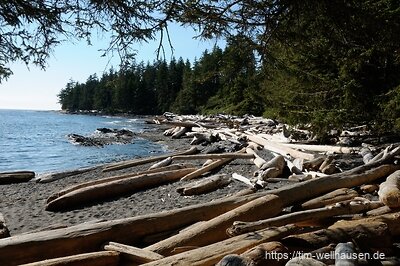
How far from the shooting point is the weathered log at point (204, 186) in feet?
27.7

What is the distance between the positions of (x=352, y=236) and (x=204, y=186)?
4981mm

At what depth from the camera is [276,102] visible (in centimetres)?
1458

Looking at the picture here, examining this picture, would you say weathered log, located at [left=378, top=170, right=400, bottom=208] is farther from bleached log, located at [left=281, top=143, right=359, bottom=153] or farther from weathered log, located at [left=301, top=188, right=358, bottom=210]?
bleached log, located at [left=281, top=143, right=359, bottom=153]

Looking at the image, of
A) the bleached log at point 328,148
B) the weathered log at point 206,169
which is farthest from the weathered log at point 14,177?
the bleached log at point 328,148

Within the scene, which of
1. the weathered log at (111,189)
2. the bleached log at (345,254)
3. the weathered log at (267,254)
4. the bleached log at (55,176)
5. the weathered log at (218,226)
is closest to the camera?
the bleached log at (345,254)

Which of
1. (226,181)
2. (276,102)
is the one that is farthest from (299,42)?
(276,102)

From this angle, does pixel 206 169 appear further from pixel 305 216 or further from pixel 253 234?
pixel 253 234

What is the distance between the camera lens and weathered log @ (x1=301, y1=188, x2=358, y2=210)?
17.4 feet

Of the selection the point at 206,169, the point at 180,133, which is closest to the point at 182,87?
the point at 180,133

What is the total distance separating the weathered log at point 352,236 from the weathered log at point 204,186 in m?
4.58

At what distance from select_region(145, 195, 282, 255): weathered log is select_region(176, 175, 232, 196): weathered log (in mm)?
3554

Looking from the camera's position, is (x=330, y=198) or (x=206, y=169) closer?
(x=330, y=198)

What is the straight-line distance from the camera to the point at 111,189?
30.1 ft

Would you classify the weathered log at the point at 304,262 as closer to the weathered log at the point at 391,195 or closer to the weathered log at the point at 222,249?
the weathered log at the point at 222,249
